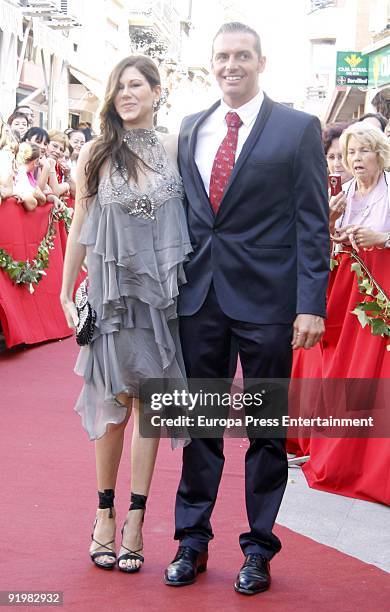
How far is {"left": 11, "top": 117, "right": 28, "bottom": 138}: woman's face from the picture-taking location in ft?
38.9

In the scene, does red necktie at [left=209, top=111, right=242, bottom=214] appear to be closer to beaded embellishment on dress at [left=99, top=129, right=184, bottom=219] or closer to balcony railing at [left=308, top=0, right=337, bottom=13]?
beaded embellishment on dress at [left=99, top=129, right=184, bottom=219]

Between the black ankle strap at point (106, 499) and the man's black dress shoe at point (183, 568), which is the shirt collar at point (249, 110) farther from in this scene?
the man's black dress shoe at point (183, 568)

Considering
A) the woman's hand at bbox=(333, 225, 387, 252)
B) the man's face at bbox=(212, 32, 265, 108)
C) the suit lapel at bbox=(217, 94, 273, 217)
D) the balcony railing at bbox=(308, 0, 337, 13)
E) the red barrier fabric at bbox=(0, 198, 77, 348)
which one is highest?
the balcony railing at bbox=(308, 0, 337, 13)

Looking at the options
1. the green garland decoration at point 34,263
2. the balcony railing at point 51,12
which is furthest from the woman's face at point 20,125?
the balcony railing at point 51,12

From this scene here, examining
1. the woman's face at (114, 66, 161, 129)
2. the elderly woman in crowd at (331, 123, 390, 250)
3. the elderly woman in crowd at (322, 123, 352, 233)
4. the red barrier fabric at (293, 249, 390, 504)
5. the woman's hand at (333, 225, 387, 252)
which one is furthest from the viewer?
the elderly woman in crowd at (322, 123, 352, 233)

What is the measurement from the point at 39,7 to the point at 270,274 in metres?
25.1

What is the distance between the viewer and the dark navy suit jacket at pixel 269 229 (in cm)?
377

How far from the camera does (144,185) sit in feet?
12.8

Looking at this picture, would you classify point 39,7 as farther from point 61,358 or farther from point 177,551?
point 177,551

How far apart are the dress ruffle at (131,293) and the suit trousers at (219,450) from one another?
0.11m

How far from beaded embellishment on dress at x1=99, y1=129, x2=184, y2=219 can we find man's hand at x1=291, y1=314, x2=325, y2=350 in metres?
0.66

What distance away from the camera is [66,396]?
7383 mm

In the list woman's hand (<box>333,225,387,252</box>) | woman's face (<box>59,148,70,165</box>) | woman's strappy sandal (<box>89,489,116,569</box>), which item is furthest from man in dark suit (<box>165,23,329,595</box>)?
woman's face (<box>59,148,70,165</box>)

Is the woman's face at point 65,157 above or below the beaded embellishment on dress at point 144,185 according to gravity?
below
